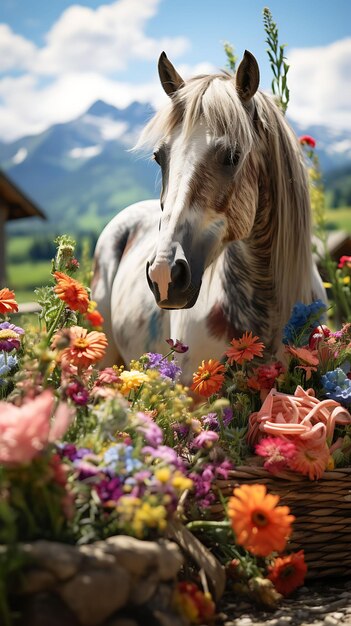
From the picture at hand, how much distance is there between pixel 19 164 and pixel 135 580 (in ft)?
276

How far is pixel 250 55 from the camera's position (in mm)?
2348

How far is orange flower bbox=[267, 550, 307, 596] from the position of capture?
1.72m

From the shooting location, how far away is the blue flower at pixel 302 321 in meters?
2.30

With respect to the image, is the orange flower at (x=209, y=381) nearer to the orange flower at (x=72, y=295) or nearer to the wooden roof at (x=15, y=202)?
the orange flower at (x=72, y=295)

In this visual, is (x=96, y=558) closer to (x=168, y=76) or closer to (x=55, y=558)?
(x=55, y=558)

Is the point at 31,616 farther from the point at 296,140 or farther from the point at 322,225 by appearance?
the point at 322,225

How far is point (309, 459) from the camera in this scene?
1.86 m

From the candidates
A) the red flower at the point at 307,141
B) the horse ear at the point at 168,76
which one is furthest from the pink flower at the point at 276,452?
the red flower at the point at 307,141

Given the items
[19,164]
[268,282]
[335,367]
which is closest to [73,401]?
[335,367]

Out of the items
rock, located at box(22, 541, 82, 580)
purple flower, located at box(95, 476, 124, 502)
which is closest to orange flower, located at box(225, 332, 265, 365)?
purple flower, located at box(95, 476, 124, 502)

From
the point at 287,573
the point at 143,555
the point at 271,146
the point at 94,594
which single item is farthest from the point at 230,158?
the point at 94,594

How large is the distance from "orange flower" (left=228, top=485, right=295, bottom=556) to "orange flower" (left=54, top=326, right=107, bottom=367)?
54 centimetres

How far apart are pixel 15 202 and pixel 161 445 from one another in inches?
449

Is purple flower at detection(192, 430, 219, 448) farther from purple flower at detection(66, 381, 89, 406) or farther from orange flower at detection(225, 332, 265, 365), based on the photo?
orange flower at detection(225, 332, 265, 365)
